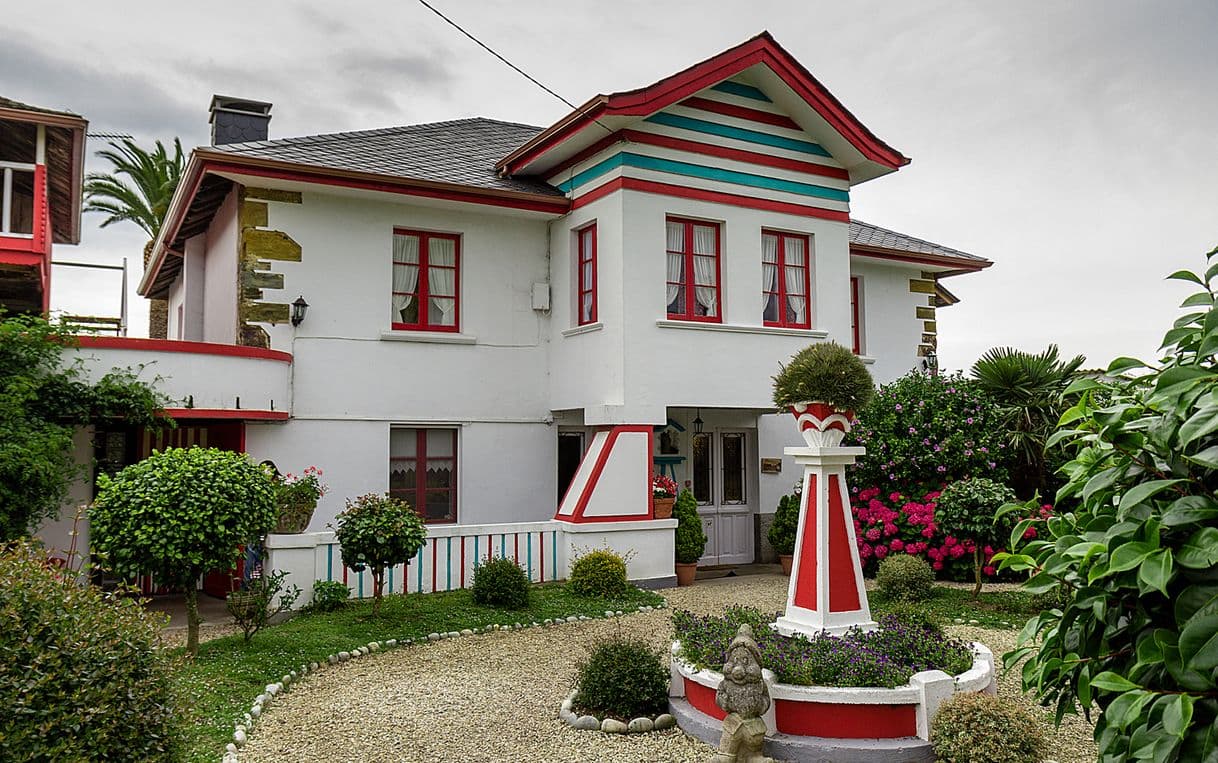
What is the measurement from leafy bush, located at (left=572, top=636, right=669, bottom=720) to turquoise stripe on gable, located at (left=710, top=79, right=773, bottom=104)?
9.57 m

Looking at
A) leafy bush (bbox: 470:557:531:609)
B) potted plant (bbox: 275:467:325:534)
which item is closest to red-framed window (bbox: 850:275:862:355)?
leafy bush (bbox: 470:557:531:609)

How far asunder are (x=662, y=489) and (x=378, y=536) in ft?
15.7

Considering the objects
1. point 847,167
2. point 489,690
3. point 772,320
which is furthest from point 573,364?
point 489,690

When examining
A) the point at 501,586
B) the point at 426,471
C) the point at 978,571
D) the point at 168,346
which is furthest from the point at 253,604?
the point at 978,571

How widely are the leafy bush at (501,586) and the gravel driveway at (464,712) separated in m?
0.66

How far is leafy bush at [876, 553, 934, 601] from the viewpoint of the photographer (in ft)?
35.4

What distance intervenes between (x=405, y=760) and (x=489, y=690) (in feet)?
5.17

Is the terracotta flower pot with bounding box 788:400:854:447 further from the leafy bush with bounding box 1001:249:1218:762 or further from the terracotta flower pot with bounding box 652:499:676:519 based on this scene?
the terracotta flower pot with bounding box 652:499:676:519

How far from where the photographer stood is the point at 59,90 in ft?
43.6

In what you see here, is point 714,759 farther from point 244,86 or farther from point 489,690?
point 244,86

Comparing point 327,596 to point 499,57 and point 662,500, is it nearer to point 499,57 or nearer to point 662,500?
point 662,500

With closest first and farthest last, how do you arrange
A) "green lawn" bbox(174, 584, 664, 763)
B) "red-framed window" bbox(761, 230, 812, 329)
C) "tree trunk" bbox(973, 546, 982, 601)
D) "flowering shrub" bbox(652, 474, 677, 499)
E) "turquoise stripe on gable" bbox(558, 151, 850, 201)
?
"green lawn" bbox(174, 584, 664, 763) → "tree trunk" bbox(973, 546, 982, 601) → "flowering shrub" bbox(652, 474, 677, 499) → "turquoise stripe on gable" bbox(558, 151, 850, 201) → "red-framed window" bbox(761, 230, 812, 329)

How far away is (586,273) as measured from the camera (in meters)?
13.6

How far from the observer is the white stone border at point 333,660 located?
6.02m
